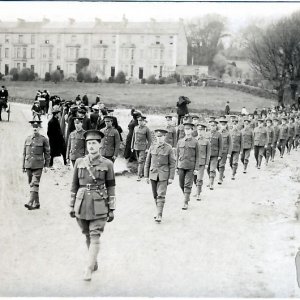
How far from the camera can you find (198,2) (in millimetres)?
5660

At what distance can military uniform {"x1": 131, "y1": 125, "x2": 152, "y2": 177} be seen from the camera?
26.9 feet

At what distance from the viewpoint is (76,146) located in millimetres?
7137

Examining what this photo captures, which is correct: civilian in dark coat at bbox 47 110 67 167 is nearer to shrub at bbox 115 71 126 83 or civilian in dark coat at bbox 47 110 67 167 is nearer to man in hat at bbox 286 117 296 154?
shrub at bbox 115 71 126 83

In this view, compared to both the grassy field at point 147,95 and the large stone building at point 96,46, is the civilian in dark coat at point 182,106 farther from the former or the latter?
the large stone building at point 96,46

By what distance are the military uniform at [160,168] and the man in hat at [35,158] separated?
1.23 metres

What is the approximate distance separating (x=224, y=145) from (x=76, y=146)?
2.64 meters

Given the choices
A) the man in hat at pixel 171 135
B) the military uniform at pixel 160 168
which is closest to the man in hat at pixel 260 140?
the man in hat at pixel 171 135

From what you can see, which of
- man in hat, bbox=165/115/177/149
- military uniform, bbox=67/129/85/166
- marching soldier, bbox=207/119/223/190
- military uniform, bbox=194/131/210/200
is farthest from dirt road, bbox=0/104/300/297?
man in hat, bbox=165/115/177/149

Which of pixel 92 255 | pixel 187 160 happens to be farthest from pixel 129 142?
pixel 92 255

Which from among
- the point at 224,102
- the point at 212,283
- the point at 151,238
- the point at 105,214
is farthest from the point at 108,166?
the point at 224,102

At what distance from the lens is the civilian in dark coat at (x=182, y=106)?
742cm

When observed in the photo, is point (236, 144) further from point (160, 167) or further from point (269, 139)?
point (160, 167)

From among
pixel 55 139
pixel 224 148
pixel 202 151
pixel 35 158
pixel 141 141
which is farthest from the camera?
pixel 224 148

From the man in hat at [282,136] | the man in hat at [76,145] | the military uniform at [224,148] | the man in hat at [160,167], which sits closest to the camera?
the man in hat at [160,167]
